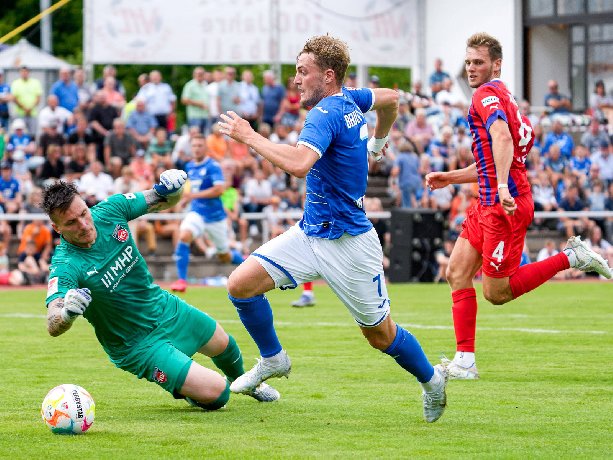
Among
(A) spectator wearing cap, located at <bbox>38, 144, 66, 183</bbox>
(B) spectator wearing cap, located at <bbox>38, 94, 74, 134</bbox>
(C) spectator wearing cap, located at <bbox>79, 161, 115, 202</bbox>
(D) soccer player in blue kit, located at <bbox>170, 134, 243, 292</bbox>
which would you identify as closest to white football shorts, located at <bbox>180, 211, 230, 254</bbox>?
(D) soccer player in blue kit, located at <bbox>170, 134, 243, 292</bbox>

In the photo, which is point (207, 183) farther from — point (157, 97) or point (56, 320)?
point (56, 320)

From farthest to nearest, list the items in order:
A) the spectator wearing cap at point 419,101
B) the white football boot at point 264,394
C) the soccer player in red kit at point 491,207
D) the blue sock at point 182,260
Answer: the spectator wearing cap at point 419,101
the blue sock at point 182,260
the soccer player in red kit at point 491,207
the white football boot at point 264,394

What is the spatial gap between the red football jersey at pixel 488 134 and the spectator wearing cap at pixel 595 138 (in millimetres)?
16456

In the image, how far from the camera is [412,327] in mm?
13258

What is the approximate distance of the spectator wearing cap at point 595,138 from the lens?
25.5m

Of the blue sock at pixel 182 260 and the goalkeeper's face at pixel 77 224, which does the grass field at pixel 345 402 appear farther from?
the blue sock at pixel 182 260

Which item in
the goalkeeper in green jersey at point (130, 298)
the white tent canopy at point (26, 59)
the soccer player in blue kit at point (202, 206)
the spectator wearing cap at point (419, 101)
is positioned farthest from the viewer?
the white tent canopy at point (26, 59)

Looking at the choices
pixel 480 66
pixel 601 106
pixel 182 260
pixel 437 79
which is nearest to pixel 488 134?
pixel 480 66

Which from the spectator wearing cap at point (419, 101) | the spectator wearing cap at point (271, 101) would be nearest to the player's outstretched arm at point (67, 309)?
the spectator wearing cap at point (271, 101)

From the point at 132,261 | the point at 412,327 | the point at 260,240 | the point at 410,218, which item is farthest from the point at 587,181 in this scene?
the point at 132,261

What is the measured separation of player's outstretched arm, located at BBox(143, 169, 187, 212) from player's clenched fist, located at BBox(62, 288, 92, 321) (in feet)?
4.19

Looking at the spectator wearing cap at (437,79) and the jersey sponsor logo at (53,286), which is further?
the spectator wearing cap at (437,79)

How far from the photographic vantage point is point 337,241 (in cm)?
762

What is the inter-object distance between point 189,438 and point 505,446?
172cm
